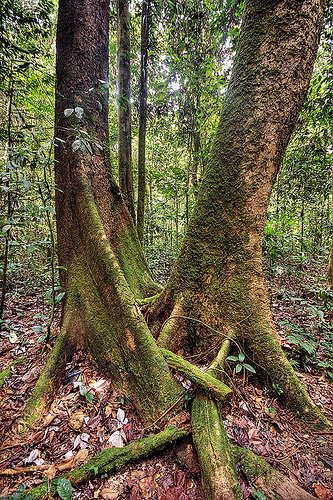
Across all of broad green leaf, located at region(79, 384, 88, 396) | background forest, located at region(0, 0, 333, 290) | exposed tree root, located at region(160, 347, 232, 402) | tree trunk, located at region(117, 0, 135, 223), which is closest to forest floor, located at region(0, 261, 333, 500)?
broad green leaf, located at region(79, 384, 88, 396)

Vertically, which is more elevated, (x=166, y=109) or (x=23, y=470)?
(x=166, y=109)

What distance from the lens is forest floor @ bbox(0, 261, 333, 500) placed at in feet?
4.58

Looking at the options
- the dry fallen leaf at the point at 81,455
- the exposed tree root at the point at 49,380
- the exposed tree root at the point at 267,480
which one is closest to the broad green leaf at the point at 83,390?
the exposed tree root at the point at 49,380

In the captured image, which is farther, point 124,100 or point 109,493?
point 124,100

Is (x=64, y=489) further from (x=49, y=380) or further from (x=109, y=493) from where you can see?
(x=49, y=380)

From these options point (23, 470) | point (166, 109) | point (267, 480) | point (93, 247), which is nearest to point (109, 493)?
point (23, 470)

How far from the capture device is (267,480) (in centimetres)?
135

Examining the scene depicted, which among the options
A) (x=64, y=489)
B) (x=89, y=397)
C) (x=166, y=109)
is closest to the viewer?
(x=64, y=489)

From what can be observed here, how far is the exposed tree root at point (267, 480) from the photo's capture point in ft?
4.24

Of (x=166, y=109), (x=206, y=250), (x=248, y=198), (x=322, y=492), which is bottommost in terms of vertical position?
(x=322, y=492)

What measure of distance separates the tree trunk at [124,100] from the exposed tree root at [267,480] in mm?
3961

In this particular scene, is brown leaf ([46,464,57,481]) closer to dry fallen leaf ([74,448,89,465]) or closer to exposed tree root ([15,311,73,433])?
dry fallen leaf ([74,448,89,465])

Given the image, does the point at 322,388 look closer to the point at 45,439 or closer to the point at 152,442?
the point at 152,442

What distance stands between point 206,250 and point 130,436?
1.74m
